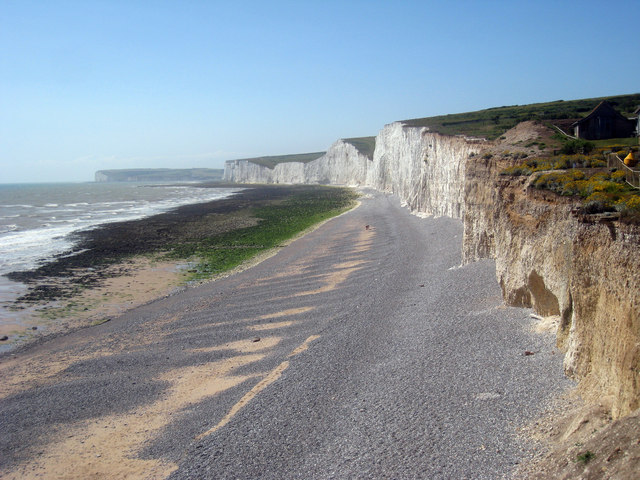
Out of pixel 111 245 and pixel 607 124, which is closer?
pixel 607 124

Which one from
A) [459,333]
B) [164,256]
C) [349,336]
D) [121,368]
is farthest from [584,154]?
[164,256]

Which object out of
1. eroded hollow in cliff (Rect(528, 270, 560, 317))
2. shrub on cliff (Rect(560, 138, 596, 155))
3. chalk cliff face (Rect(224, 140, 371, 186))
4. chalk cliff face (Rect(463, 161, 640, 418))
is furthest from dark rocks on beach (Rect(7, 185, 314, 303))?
chalk cliff face (Rect(224, 140, 371, 186))

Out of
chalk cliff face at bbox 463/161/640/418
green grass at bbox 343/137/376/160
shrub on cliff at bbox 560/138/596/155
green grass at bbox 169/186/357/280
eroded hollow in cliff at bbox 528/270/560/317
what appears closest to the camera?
chalk cliff face at bbox 463/161/640/418

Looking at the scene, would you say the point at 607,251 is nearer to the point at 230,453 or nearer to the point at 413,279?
the point at 230,453

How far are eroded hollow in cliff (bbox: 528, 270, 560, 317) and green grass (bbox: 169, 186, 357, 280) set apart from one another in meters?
Answer: 17.0

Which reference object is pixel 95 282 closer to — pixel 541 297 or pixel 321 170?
pixel 541 297

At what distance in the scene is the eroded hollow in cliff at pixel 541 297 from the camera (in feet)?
37.2

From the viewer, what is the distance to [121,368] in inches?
527

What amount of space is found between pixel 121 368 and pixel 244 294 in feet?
24.1

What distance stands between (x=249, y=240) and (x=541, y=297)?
26040 mm

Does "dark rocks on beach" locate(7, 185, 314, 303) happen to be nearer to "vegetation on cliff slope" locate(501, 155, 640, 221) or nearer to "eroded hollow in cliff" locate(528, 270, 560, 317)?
"eroded hollow in cliff" locate(528, 270, 560, 317)

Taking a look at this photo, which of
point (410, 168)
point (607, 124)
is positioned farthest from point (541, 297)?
point (410, 168)

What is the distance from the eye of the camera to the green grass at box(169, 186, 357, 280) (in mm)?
27991

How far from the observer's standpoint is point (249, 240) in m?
35.4
